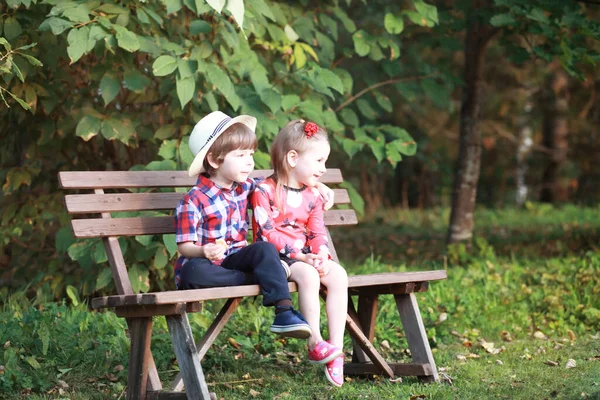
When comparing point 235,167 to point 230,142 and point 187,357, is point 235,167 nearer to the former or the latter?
point 230,142

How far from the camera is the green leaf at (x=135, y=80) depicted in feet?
15.9

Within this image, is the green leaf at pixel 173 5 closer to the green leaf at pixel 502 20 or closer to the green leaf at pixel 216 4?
the green leaf at pixel 216 4

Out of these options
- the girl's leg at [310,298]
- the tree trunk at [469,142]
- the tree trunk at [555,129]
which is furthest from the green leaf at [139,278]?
the tree trunk at [555,129]

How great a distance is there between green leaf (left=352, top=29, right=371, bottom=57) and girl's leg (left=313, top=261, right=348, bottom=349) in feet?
7.82

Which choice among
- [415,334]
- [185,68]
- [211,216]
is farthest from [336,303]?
[185,68]

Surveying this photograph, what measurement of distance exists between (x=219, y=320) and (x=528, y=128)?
14.2 m

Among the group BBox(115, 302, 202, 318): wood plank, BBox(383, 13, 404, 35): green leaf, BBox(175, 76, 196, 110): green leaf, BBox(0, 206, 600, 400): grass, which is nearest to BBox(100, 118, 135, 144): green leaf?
BBox(175, 76, 196, 110): green leaf

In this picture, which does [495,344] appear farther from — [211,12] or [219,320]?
[211,12]

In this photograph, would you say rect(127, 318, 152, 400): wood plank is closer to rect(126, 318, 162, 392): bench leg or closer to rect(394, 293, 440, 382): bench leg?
rect(126, 318, 162, 392): bench leg

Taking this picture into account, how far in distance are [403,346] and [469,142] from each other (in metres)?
3.22

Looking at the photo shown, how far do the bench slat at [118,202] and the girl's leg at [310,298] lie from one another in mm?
780

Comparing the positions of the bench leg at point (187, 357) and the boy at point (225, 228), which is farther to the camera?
the boy at point (225, 228)

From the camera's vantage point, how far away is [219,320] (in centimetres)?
371

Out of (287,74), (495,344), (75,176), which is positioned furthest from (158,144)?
(495,344)
